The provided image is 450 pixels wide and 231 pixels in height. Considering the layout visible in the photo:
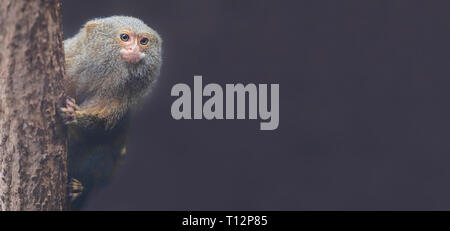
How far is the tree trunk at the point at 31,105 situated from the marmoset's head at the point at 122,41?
339 millimetres

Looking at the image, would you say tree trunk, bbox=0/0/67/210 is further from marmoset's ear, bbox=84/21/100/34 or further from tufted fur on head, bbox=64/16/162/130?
marmoset's ear, bbox=84/21/100/34

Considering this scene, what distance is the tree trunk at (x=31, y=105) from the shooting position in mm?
1889

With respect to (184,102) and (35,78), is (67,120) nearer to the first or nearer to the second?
(35,78)

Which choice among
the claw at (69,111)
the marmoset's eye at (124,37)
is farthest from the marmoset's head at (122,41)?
the claw at (69,111)

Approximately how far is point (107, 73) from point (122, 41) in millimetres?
158

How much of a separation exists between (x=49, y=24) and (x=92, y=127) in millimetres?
571

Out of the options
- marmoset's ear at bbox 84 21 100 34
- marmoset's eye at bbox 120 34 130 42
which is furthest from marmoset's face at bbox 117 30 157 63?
marmoset's ear at bbox 84 21 100 34

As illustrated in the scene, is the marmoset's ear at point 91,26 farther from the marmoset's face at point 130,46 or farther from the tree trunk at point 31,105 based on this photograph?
the tree trunk at point 31,105

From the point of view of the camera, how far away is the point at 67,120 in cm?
214

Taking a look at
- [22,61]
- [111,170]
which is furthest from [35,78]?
[111,170]

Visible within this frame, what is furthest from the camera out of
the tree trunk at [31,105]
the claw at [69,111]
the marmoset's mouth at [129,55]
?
the marmoset's mouth at [129,55]

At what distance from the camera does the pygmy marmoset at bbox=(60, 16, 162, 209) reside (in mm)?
2342

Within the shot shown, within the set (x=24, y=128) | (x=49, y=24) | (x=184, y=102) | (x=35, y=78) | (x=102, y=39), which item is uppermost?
(x=184, y=102)

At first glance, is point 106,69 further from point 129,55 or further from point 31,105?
point 31,105
